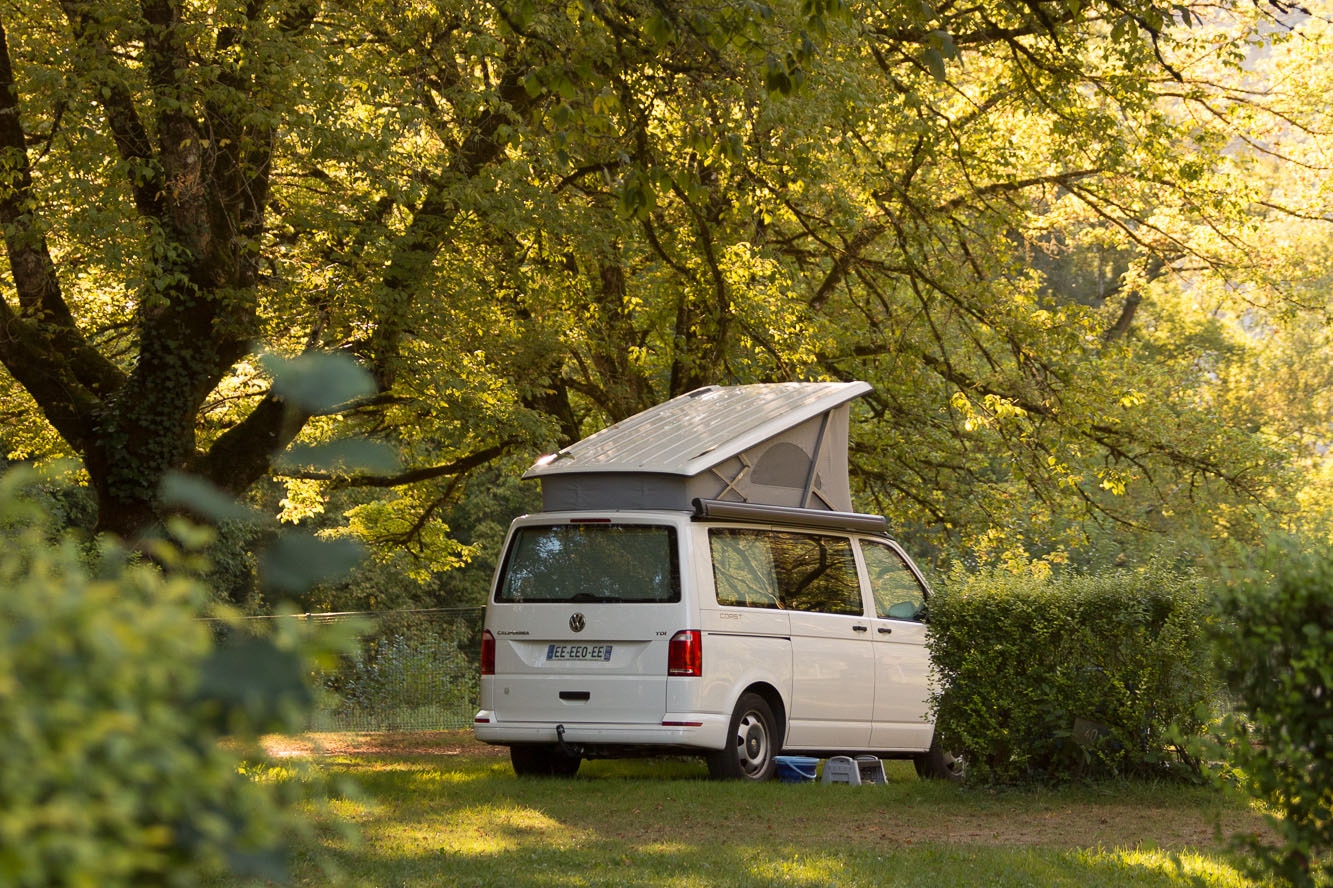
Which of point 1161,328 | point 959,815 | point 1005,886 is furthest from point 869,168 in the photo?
point 1161,328

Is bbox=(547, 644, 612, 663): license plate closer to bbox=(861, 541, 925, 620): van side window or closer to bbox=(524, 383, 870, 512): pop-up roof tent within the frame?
bbox=(524, 383, 870, 512): pop-up roof tent

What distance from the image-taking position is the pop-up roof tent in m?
11.4

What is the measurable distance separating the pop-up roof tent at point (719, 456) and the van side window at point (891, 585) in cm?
58

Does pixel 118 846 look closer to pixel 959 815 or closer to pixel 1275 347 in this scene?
pixel 959 815

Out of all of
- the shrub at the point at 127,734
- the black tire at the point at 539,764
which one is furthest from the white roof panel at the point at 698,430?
the shrub at the point at 127,734

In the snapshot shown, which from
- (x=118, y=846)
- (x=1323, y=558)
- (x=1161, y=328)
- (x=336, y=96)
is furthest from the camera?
(x=1161, y=328)

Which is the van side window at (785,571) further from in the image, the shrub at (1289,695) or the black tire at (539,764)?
the shrub at (1289,695)

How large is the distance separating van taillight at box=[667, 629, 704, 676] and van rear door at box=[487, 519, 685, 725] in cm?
5

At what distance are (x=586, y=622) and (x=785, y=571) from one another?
1.82 meters

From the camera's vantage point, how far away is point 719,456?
11.5 meters

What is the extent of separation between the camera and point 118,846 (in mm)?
1706

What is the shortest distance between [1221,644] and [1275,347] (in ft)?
154

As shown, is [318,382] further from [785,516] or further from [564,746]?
[785,516]

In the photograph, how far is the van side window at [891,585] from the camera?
12.6 meters
